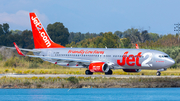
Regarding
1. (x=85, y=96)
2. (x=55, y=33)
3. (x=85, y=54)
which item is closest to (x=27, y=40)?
(x=55, y=33)

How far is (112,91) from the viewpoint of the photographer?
2986 cm

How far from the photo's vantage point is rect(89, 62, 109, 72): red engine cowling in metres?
43.1

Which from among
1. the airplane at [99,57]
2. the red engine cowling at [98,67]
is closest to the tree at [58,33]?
the airplane at [99,57]

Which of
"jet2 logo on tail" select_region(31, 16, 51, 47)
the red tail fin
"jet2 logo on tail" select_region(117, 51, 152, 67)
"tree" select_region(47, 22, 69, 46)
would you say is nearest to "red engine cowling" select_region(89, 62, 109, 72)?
"jet2 logo on tail" select_region(117, 51, 152, 67)

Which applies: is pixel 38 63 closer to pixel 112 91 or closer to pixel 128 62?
pixel 128 62

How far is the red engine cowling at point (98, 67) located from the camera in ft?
141

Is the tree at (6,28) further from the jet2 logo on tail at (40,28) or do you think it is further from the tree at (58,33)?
the jet2 logo on tail at (40,28)

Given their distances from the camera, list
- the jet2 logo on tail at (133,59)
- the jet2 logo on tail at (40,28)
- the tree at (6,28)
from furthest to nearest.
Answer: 1. the tree at (6,28)
2. the jet2 logo on tail at (40,28)
3. the jet2 logo on tail at (133,59)

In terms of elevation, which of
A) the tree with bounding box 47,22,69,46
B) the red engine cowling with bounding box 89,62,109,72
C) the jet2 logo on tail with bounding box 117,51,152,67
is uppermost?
the tree with bounding box 47,22,69,46

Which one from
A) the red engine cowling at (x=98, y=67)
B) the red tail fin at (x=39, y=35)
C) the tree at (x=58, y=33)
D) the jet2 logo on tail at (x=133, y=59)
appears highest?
the tree at (x=58, y=33)

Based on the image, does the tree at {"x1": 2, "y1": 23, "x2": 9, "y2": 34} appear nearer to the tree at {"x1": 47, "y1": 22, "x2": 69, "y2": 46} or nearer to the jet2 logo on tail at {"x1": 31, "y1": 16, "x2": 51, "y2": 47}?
the tree at {"x1": 47, "y1": 22, "x2": 69, "y2": 46}

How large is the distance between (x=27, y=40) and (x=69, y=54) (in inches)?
2136

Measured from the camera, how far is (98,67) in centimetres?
4322

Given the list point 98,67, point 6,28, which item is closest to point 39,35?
point 98,67
